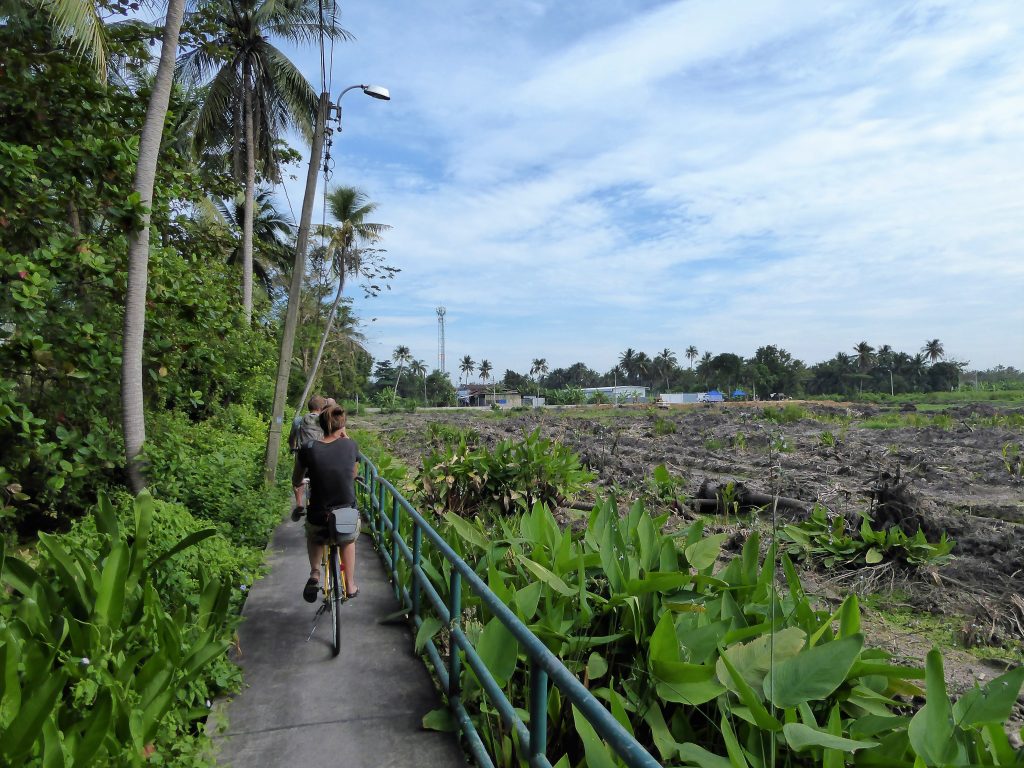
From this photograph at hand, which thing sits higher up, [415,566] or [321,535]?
[321,535]

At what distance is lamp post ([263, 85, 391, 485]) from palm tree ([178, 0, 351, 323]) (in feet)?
20.5

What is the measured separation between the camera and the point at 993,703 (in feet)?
7.51

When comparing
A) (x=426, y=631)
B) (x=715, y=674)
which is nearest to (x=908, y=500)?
(x=715, y=674)

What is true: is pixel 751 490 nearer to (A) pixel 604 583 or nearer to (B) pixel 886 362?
(A) pixel 604 583

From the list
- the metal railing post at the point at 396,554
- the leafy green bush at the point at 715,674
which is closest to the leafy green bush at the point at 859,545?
the leafy green bush at the point at 715,674

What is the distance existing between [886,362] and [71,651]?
10518 cm

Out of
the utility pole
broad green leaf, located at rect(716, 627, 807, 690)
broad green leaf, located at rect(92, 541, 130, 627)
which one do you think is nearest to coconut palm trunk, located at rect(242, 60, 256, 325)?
the utility pole

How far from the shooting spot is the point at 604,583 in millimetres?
3695

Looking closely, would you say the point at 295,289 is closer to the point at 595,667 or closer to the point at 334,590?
the point at 334,590

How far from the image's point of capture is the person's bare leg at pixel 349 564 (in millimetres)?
4426

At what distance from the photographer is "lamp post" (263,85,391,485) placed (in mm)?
9492

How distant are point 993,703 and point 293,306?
9.19 m

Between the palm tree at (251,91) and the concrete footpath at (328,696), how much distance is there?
12652 millimetres

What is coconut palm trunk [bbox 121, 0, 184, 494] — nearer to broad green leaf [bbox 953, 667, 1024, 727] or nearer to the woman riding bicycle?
the woman riding bicycle
